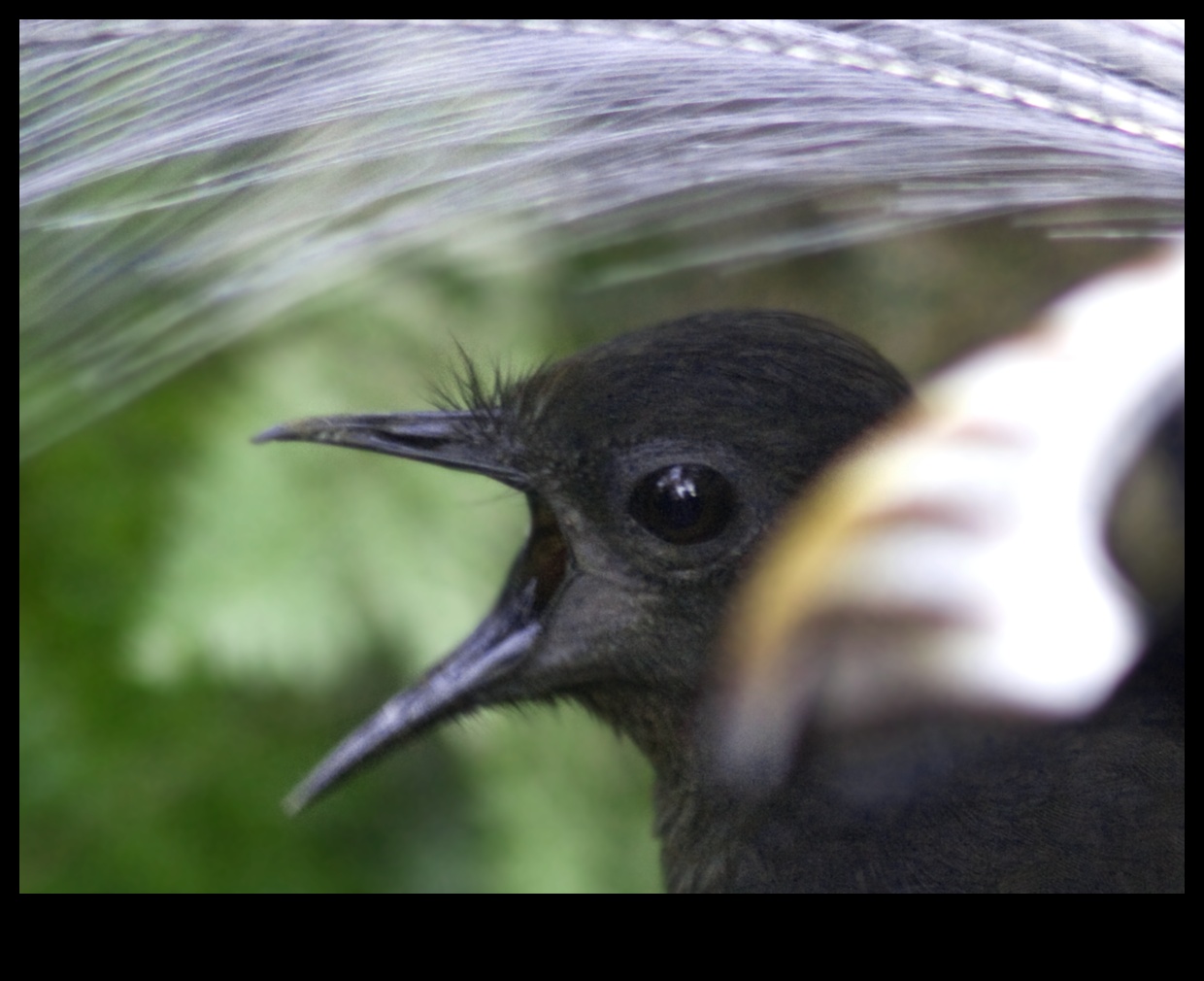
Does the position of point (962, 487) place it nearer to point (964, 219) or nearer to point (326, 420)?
point (964, 219)

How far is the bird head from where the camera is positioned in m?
1.53

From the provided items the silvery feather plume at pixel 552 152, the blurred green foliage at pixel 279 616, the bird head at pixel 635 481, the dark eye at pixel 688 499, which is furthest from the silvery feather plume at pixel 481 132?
the blurred green foliage at pixel 279 616

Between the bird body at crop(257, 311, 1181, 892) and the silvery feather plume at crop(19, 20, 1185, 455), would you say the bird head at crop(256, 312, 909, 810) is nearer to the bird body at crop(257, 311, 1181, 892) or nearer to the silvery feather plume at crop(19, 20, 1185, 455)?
the bird body at crop(257, 311, 1181, 892)

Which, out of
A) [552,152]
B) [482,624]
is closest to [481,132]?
[552,152]

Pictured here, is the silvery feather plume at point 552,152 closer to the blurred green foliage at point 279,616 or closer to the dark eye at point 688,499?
the dark eye at point 688,499

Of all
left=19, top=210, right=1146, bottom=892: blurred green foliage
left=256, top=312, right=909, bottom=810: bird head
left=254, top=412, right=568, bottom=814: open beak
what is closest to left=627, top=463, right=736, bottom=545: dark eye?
left=256, top=312, right=909, bottom=810: bird head

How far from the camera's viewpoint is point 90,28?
1443mm

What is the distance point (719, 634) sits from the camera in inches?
61.9

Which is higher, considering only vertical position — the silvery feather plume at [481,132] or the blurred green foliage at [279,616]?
the silvery feather plume at [481,132]

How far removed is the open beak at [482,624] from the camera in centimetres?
153

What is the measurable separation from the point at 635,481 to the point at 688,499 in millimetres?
61

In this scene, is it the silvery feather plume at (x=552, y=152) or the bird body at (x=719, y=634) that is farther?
the bird body at (x=719, y=634)

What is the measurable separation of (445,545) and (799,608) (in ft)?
4.36

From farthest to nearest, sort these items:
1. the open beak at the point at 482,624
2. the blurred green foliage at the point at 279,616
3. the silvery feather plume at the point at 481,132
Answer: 1. the blurred green foliage at the point at 279,616
2. the open beak at the point at 482,624
3. the silvery feather plume at the point at 481,132
